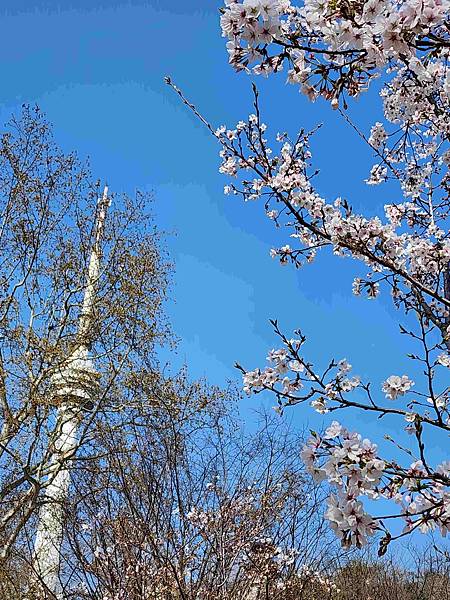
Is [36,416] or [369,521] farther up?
[36,416]

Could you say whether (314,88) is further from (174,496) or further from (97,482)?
(97,482)

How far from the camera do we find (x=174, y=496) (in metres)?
5.68

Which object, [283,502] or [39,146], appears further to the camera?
[39,146]

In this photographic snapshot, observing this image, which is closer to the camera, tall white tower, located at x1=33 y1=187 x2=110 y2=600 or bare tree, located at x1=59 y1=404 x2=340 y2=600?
bare tree, located at x1=59 y1=404 x2=340 y2=600

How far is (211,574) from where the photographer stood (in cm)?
523

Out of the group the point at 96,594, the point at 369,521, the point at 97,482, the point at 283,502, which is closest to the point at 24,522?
the point at 97,482

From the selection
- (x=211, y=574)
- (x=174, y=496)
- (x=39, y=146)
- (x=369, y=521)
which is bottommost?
(x=369, y=521)

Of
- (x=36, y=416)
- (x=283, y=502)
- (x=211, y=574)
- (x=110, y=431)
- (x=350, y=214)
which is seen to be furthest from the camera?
(x=36, y=416)

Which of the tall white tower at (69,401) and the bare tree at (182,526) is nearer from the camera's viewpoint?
the bare tree at (182,526)

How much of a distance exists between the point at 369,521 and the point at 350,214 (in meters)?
1.84

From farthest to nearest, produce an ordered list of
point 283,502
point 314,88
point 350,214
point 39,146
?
point 39,146
point 283,502
point 350,214
point 314,88

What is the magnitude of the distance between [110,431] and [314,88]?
5714 millimetres

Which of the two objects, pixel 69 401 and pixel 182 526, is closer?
pixel 182 526

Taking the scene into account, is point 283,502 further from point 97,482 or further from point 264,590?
point 97,482
